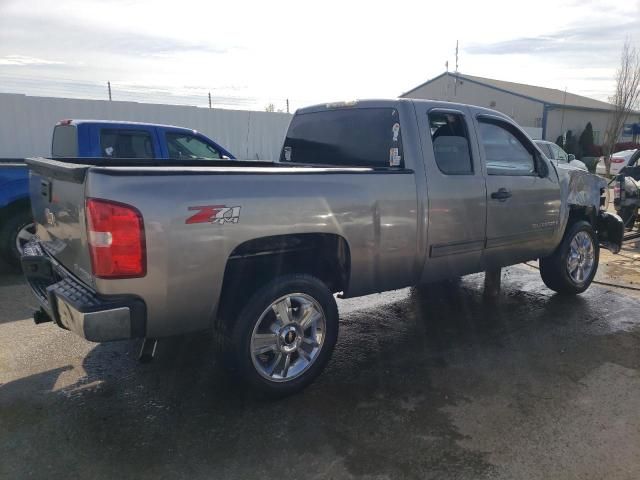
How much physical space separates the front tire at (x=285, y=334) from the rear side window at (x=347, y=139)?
1274mm

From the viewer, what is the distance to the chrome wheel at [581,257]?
18.9 ft

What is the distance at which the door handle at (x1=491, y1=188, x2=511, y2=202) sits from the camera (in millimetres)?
4547

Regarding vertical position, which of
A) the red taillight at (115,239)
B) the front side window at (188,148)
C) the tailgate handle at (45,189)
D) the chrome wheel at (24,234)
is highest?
the front side window at (188,148)

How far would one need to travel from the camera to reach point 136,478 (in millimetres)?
2674

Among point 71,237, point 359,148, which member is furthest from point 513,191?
point 71,237

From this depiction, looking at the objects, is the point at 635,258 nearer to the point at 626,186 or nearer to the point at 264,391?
the point at 626,186

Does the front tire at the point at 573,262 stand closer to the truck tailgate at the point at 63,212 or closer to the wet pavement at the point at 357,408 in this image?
the wet pavement at the point at 357,408

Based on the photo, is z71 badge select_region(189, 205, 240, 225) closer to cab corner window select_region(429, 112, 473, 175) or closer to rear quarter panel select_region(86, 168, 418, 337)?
rear quarter panel select_region(86, 168, 418, 337)

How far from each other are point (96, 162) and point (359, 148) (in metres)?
2.28

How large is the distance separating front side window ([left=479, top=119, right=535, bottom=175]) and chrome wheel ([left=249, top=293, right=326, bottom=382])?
Answer: 7.03 ft

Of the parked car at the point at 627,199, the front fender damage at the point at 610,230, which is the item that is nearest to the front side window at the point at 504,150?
the front fender damage at the point at 610,230

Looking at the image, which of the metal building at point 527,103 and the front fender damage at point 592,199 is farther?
the metal building at point 527,103

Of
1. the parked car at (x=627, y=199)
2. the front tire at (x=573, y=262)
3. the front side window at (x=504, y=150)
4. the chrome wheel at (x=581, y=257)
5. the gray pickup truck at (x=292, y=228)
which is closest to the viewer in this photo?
the gray pickup truck at (x=292, y=228)

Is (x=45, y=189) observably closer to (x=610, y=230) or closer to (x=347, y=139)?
(x=347, y=139)
